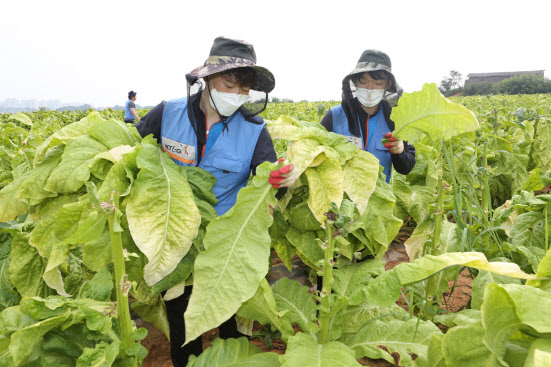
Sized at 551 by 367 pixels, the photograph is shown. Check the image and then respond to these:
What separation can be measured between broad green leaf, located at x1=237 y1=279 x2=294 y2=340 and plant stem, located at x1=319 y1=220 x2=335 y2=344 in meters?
0.18

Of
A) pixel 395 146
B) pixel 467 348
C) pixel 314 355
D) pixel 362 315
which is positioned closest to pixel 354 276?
pixel 362 315

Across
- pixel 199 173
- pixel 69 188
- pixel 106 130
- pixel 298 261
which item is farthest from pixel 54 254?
pixel 298 261

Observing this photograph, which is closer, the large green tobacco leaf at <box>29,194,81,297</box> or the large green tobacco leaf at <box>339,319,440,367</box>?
the large green tobacco leaf at <box>29,194,81,297</box>

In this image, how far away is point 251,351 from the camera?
187 centimetres

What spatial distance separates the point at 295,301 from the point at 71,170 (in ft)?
4.53

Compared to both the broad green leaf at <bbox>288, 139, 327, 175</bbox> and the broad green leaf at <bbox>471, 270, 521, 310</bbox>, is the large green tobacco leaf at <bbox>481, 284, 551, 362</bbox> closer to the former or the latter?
the broad green leaf at <bbox>288, 139, 327, 175</bbox>

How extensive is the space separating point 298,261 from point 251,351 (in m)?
2.02

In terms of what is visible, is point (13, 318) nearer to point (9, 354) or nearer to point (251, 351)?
point (9, 354)

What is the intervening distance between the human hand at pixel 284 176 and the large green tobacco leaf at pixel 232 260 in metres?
0.03

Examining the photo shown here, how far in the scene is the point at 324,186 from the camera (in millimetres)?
1696

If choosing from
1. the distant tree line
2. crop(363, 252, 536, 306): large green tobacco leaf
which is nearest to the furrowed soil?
crop(363, 252, 536, 306): large green tobacco leaf

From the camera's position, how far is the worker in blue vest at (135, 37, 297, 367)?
6.60ft

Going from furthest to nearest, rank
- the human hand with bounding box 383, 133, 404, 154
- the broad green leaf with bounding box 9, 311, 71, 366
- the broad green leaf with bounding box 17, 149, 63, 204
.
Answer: the human hand with bounding box 383, 133, 404, 154, the broad green leaf with bounding box 17, 149, 63, 204, the broad green leaf with bounding box 9, 311, 71, 366

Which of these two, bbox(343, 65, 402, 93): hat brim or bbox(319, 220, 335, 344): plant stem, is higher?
bbox(343, 65, 402, 93): hat brim
